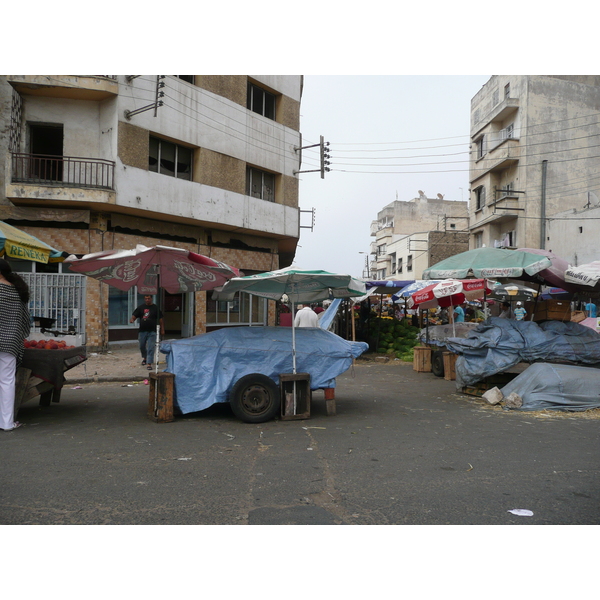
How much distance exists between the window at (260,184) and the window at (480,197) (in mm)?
17888

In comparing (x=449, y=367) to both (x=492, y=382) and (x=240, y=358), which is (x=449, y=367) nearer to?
(x=492, y=382)

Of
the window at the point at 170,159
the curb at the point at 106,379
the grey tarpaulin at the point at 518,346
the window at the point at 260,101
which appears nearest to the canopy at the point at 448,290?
the grey tarpaulin at the point at 518,346

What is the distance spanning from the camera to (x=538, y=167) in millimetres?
30609

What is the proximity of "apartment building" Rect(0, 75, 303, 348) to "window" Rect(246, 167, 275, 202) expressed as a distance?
0.07 m

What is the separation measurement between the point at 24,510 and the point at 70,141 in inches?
616

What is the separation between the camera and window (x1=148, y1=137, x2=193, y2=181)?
61.6 feet

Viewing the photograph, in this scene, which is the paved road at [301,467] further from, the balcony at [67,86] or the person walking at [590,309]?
the person walking at [590,309]

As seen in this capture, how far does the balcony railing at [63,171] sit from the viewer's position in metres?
16.1

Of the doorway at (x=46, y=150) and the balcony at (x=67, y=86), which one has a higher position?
the balcony at (x=67, y=86)

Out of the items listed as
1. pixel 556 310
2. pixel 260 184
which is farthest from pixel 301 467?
pixel 260 184

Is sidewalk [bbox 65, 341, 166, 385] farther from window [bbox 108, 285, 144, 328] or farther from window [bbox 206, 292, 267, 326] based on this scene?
window [bbox 206, 292, 267, 326]

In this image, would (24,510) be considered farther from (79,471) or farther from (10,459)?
(10,459)

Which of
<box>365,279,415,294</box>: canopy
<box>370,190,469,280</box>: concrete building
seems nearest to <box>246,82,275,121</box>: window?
<box>365,279,415,294</box>: canopy

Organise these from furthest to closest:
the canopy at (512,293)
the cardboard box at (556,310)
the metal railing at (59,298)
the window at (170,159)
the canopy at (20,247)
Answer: the window at (170,159) < the metal railing at (59,298) < the canopy at (512,293) < the cardboard box at (556,310) < the canopy at (20,247)
